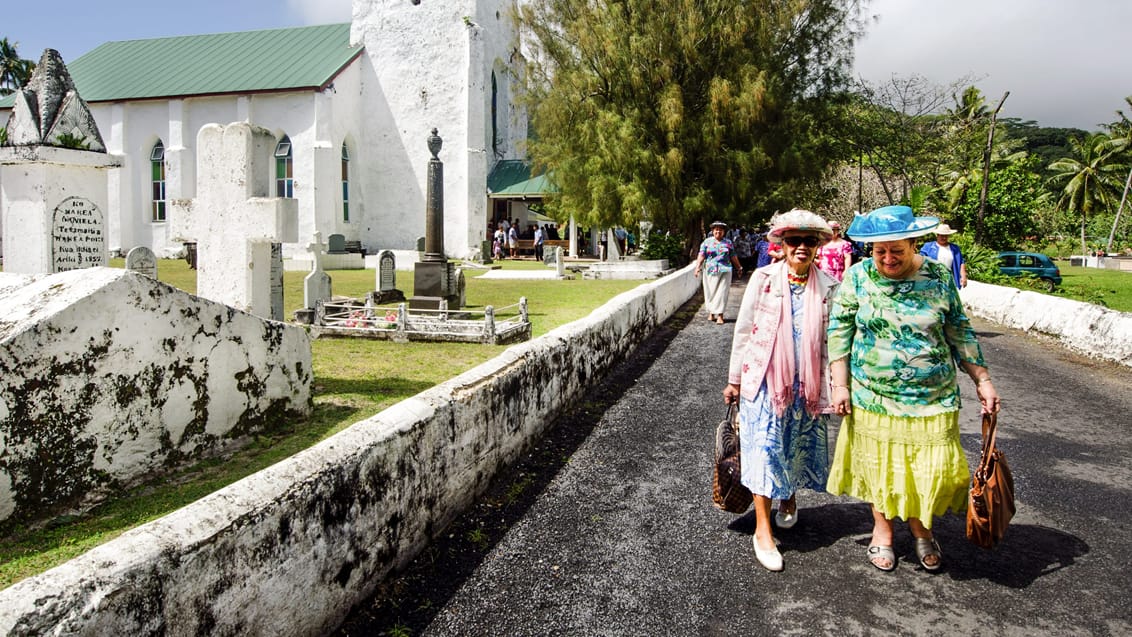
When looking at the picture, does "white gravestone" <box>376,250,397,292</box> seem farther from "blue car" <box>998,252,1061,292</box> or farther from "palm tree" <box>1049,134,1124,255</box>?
"palm tree" <box>1049,134,1124,255</box>

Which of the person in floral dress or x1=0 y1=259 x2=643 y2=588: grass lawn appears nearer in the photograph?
x1=0 y1=259 x2=643 y2=588: grass lawn

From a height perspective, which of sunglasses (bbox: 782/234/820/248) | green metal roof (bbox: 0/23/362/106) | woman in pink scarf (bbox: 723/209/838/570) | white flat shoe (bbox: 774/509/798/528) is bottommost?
white flat shoe (bbox: 774/509/798/528)

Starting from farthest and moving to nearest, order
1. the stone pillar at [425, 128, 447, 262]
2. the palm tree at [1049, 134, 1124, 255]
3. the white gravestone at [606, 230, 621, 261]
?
1. the palm tree at [1049, 134, 1124, 255]
2. the white gravestone at [606, 230, 621, 261]
3. the stone pillar at [425, 128, 447, 262]

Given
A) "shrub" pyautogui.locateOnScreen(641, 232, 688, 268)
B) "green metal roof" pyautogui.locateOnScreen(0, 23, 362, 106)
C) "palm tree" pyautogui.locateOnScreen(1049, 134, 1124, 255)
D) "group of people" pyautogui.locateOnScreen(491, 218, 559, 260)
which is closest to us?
"shrub" pyautogui.locateOnScreen(641, 232, 688, 268)

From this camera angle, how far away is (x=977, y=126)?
96.1 ft

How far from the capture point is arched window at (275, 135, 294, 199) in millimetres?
31781

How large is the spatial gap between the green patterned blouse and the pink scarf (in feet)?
0.44

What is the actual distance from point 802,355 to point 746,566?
3.44 ft

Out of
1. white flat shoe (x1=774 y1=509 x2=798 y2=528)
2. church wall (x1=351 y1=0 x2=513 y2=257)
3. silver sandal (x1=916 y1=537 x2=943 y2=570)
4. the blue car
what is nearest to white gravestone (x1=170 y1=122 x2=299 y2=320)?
white flat shoe (x1=774 y1=509 x2=798 y2=528)

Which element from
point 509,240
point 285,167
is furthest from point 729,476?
point 509,240

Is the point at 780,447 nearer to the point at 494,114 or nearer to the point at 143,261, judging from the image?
the point at 143,261

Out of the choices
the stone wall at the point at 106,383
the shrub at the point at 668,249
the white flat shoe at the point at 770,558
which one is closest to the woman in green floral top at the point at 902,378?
the white flat shoe at the point at 770,558

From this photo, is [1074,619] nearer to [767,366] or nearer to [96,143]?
[767,366]

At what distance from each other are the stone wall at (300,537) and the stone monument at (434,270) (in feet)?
28.5
